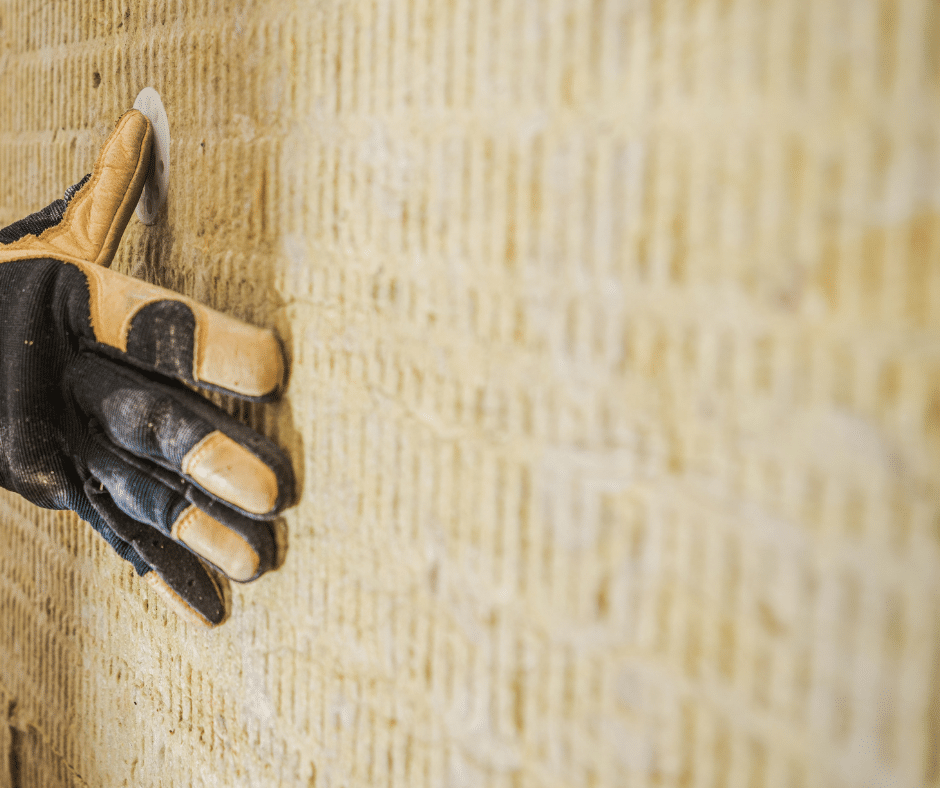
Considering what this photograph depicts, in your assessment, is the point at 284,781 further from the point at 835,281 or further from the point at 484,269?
the point at 835,281

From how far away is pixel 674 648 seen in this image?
539 mm

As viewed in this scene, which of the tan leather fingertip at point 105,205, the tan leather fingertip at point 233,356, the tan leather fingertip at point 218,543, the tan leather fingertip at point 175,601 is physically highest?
the tan leather fingertip at point 105,205

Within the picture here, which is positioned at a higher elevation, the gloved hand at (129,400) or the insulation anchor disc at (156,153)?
the insulation anchor disc at (156,153)

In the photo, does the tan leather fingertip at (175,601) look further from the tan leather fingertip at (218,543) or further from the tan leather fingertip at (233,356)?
the tan leather fingertip at (233,356)

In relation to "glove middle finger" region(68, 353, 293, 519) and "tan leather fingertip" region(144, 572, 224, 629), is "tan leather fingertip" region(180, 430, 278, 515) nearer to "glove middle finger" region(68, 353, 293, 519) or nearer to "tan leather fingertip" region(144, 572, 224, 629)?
"glove middle finger" region(68, 353, 293, 519)

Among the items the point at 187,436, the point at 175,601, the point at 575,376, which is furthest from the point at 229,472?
the point at 575,376

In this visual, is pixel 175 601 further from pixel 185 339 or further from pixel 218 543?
pixel 185 339

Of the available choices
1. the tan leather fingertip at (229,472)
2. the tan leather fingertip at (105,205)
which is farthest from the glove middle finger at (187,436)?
the tan leather fingertip at (105,205)

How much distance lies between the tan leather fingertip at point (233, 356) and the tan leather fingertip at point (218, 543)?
162mm

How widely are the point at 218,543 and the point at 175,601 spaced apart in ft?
0.54

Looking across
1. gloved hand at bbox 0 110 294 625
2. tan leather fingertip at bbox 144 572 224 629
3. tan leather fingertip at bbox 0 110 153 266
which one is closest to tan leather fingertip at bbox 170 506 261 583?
gloved hand at bbox 0 110 294 625

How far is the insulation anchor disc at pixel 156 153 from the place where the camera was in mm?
914

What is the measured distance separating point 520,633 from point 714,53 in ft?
1.57

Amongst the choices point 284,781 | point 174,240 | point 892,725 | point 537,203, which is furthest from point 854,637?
point 174,240
